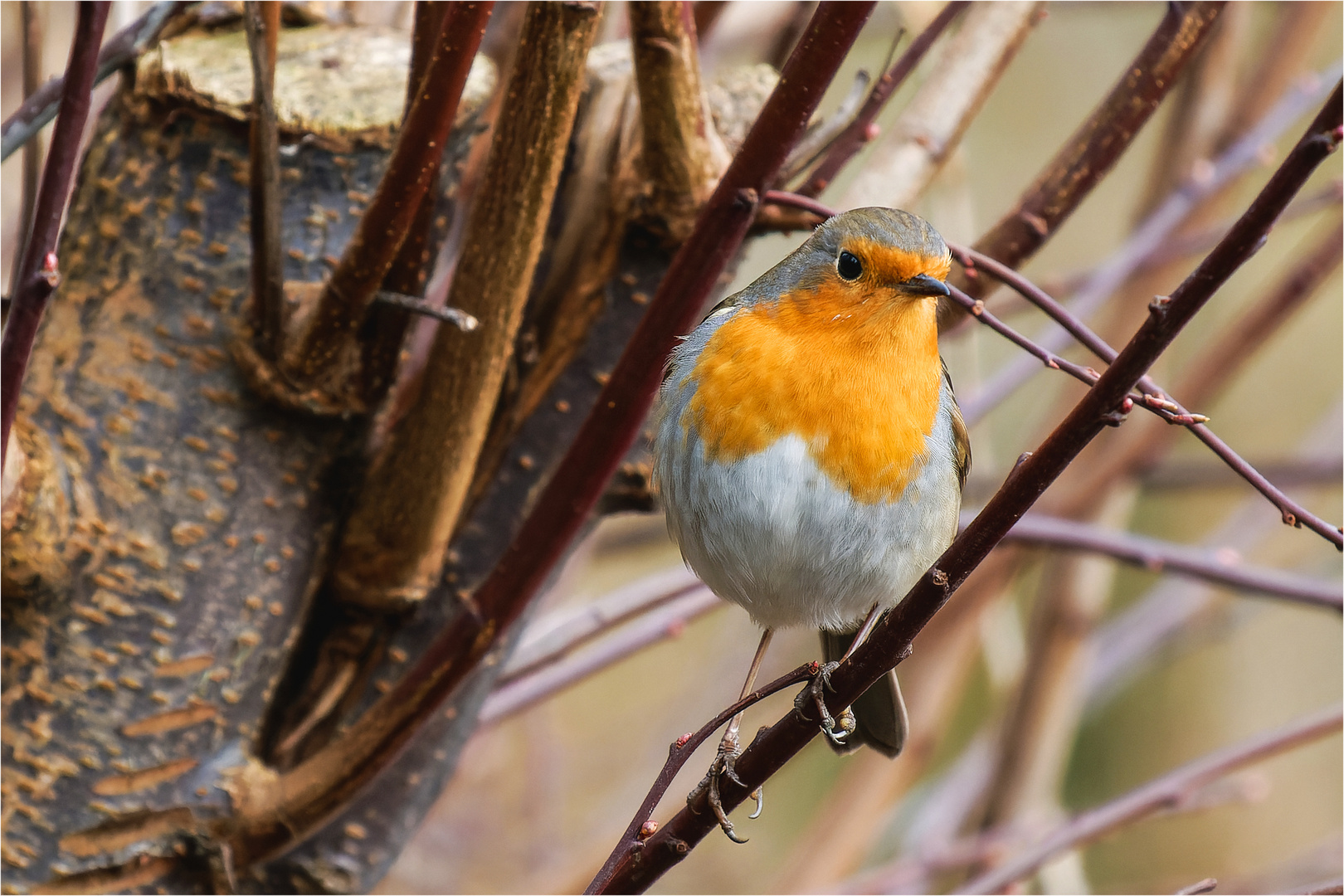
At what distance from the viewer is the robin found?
5.09 ft

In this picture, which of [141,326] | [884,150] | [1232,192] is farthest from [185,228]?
[1232,192]

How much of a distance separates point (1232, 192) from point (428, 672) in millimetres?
2664

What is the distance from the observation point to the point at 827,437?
1.54 m

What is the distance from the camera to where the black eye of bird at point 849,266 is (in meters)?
1.65

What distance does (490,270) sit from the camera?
156 cm

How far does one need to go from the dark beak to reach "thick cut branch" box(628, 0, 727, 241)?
348 mm

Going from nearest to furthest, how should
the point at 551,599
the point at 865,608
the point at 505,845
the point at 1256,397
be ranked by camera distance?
the point at 865,608
the point at 551,599
the point at 505,845
the point at 1256,397

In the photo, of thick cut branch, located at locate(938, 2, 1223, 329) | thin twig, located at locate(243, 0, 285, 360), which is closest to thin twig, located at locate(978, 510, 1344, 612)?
thick cut branch, located at locate(938, 2, 1223, 329)

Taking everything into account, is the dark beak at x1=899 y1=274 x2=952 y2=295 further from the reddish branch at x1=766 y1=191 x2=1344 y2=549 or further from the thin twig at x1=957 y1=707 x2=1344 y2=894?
the thin twig at x1=957 y1=707 x2=1344 y2=894

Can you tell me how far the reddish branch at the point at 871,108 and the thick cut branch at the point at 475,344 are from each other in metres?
0.42

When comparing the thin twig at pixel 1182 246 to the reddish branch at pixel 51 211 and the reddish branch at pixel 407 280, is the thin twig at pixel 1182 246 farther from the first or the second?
the reddish branch at pixel 51 211

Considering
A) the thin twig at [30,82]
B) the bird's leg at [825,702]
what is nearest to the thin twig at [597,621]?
the bird's leg at [825,702]

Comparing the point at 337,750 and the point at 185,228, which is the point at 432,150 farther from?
the point at 337,750

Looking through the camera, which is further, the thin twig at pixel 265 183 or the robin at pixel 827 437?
the robin at pixel 827 437
